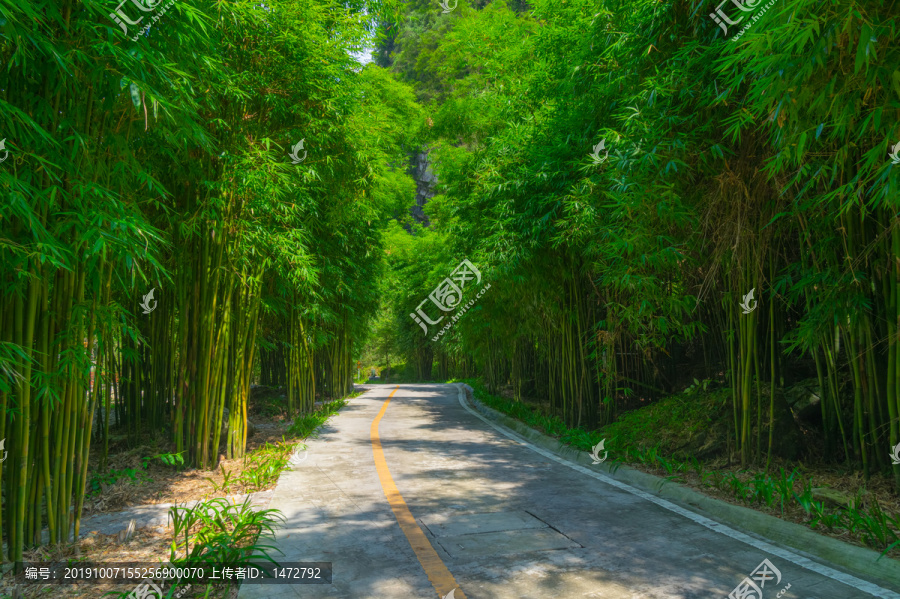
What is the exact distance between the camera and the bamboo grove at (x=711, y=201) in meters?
3.05

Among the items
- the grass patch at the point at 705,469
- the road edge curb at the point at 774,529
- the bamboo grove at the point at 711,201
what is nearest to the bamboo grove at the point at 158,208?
the bamboo grove at the point at 711,201

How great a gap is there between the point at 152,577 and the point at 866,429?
207 inches

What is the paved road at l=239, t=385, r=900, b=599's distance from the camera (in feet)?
9.80

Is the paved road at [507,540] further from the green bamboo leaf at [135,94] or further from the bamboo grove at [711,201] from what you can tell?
the green bamboo leaf at [135,94]

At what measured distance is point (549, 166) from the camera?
735 centimetres

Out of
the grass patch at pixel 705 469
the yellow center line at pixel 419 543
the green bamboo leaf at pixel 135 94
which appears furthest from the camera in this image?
the grass patch at pixel 705 469

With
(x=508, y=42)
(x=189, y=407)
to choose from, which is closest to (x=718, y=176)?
(x=189, y=407)

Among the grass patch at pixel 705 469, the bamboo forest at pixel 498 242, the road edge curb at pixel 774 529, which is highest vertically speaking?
the bamboo forest at pixel 498 242

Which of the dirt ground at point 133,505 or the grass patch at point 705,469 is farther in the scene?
the grass patch at point 705,469

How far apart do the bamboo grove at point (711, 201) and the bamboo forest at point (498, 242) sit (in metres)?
0.04

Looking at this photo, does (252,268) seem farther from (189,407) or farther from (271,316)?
(271,316)

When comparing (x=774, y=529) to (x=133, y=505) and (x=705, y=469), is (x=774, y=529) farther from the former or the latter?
(x=133, y=505)

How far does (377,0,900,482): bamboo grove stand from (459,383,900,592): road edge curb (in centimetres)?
86

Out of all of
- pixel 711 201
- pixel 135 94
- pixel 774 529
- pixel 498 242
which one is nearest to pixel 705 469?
pixel 774 529
